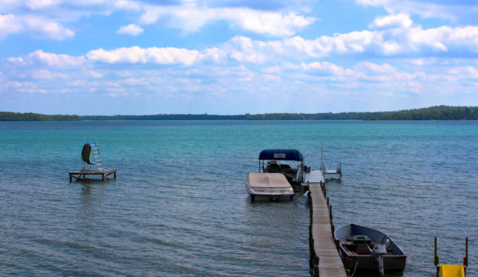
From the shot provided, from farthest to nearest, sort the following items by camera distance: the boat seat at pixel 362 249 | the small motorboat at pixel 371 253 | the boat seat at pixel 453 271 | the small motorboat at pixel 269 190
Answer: the small motorboat at pixel 269 190 < the boat seat at pixel 362 249 < the small motorboat at pixel 371 253 < the boat seat at pixel 453 271

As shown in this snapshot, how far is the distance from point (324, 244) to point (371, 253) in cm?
244

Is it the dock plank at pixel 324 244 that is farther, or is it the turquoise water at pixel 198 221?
the turquoise water at pixel 198 221

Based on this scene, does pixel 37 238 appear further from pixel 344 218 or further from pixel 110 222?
pixel 344 218

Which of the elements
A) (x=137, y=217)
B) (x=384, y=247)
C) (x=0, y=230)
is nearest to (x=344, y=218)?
(x=384, y=247)

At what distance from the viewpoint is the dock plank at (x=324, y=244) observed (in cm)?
1977

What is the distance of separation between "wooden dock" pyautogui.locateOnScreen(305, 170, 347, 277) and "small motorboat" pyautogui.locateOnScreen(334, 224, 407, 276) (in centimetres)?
45

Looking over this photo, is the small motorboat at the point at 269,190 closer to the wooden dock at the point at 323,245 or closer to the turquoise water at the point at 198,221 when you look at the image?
the turquoise water at the point at 198,221

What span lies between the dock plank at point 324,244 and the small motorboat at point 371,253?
0.44 meters

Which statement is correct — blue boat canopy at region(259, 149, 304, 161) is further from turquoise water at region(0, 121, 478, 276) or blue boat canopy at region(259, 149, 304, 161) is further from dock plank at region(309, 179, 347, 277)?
dock plank at region(309, 179, 347, 277)

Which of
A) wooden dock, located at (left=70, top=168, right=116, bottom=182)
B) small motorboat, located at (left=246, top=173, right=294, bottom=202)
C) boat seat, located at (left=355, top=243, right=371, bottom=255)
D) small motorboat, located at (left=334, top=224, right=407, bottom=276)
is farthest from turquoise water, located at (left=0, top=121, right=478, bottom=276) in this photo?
boat seat, located at (left=355, top=243, right=371, bottom=255)

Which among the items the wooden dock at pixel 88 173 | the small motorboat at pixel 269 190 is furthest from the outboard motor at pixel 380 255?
the wooden dock at pixel 88 173

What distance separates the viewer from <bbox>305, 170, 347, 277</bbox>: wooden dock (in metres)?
19.7

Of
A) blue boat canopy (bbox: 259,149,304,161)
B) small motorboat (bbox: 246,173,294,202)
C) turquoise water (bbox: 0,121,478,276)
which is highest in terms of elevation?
blue boat canopy (bbox: 259,149,304,161)

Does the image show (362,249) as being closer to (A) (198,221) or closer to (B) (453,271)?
(B) (453,271)
